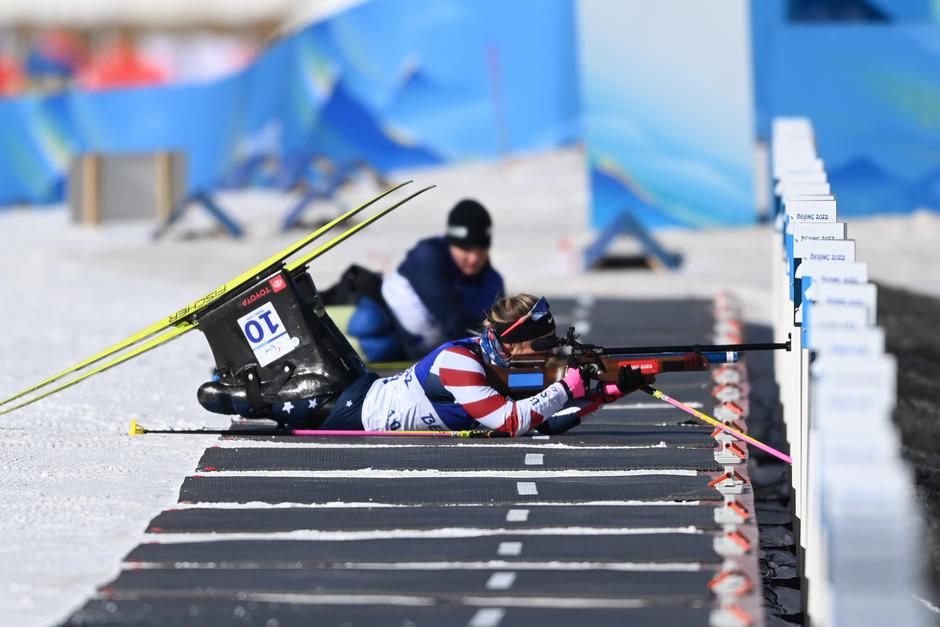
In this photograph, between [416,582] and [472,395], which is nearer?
[416,582]

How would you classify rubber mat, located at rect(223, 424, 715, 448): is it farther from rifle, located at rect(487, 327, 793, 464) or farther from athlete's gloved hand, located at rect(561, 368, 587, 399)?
athlete's gloved hand, located at rect(561, 368, 587, 399)

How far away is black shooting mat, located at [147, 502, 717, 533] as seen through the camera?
586 cm

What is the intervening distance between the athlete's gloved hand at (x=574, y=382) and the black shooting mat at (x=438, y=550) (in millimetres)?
1225

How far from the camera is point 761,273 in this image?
15.6m

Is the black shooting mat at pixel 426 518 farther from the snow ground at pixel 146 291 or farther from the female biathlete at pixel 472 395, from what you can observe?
the female biathlete at pixel 472 395

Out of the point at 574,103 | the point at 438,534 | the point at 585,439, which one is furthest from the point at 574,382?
the point at 574,103

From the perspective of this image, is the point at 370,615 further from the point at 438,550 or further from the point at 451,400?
the point at 451,400

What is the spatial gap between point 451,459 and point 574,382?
0.62 meters

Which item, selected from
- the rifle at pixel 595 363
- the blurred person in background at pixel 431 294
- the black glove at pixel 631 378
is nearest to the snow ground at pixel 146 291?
the blurred person in background at pixel 431 294

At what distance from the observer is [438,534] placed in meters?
5.77

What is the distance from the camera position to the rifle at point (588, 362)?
6.84 m

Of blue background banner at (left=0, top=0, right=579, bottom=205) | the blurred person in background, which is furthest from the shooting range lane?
blue background banner at (left=0, top=0, right=579, bottom=205)

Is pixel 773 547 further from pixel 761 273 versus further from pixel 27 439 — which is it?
pixel 761 273

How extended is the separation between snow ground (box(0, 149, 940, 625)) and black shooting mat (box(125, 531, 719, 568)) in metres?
0.30
